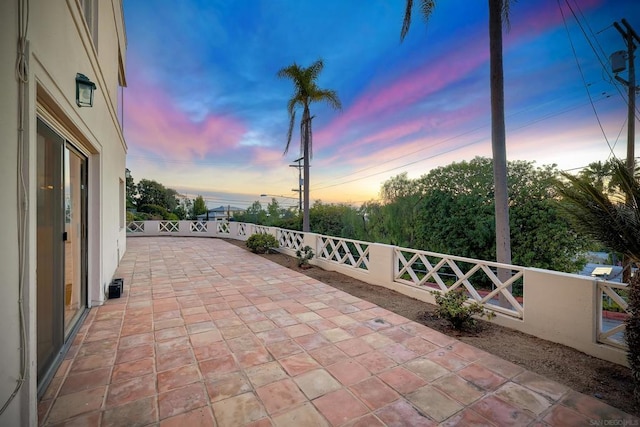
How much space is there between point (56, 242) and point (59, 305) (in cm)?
62

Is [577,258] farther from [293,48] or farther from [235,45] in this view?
[235,45]

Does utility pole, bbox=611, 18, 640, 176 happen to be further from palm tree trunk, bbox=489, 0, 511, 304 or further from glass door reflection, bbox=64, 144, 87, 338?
glass door reflection, bbox=64, 144, 87, 338

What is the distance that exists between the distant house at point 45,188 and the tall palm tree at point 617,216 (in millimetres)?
3848

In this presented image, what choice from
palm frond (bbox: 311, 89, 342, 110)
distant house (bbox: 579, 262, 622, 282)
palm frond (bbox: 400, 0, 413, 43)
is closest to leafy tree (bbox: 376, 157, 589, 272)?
distant house (bbox: 579, 262, 622, 282)

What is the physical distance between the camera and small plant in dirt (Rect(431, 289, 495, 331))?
322 cm

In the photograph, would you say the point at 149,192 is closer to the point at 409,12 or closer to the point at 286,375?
the point at 409,12

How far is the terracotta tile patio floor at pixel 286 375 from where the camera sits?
179 cm

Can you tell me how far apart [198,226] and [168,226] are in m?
1.71

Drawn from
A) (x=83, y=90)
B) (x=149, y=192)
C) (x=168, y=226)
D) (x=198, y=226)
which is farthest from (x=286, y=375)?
(x=149, y=192)

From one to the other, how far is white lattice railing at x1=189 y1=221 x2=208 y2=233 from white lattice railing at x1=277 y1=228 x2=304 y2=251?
678cm

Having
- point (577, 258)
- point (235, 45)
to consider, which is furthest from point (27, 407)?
point (577, 258)

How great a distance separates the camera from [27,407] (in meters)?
1.43

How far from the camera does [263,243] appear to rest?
9023 mm

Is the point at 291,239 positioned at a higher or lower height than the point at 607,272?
higher
